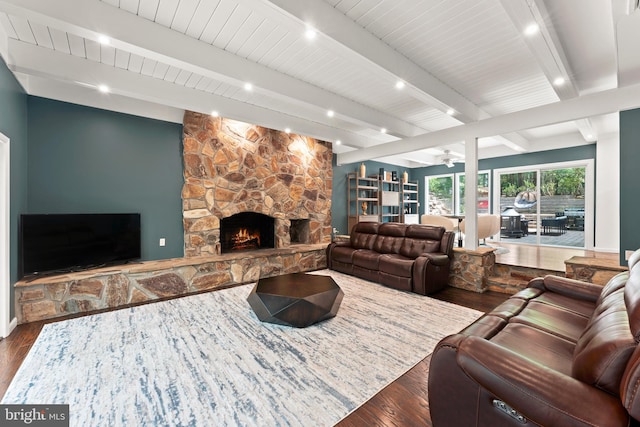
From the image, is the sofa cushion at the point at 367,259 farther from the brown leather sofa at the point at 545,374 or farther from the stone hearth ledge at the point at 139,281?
the brown leather sofa at the point at 545,374

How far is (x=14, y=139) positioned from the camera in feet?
9.37

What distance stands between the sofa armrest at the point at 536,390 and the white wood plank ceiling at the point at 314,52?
2287 millimetres

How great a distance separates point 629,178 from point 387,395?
3.97 metres

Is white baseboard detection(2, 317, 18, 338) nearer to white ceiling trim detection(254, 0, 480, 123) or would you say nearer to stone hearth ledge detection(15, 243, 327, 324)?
stone hearth ledge detection(15, 243, 327, 324)

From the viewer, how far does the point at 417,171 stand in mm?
9445

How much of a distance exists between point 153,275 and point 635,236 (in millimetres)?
6123

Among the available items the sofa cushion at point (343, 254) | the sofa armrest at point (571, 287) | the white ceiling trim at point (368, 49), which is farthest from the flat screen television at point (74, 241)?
the sofa armrest at point (571, 287)

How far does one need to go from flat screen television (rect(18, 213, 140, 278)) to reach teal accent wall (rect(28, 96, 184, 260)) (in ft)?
0.87

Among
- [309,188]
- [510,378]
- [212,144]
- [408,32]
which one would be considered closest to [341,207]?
[309,188]

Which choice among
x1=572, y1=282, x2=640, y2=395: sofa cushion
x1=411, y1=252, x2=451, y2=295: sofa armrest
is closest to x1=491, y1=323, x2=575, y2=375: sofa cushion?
x1=572, y1=282, x2=640, y2=395: sofa cushion

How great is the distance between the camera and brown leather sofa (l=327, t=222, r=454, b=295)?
3852 millimetres

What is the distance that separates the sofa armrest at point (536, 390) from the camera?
3.06 ft

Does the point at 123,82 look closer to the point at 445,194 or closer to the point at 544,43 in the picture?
the point at 544,43

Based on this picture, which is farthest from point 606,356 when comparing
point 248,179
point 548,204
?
point 548,204
